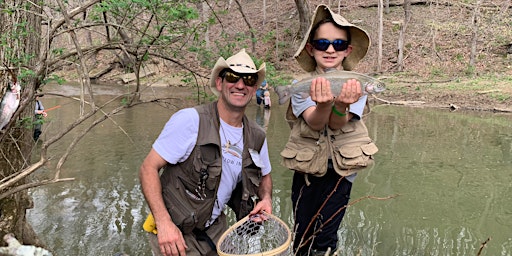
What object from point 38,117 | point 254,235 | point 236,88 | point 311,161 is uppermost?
point 236,88

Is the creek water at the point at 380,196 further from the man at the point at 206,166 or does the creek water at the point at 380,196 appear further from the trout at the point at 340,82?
the man at the point at 206,166

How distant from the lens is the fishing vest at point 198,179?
2686 mm

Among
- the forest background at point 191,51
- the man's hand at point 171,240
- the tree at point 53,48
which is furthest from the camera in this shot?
the forest background at point 191,51

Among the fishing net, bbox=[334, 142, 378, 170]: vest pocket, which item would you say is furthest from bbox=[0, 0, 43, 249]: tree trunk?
bbox=[334, 142, 378, 170]: vest pocket

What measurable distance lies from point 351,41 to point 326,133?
29.7 inches

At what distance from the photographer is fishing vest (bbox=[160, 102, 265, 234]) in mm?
2686

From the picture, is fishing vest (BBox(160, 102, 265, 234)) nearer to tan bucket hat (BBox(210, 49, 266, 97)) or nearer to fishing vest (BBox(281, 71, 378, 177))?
tan bucket hat (BBox(210, 49, 266, 97))

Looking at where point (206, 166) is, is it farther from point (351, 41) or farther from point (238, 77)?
point (351, 41)

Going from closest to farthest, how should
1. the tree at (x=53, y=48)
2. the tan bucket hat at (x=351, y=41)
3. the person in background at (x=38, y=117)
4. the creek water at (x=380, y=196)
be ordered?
the tan bucket hat at (x=351, y=41), the tree at (x=53, y=48), the person in background at (x=38, y=117), the creek water at (x=380, y=196)

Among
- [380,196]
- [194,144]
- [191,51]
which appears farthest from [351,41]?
[380,196]

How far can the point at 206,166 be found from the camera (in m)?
2.69

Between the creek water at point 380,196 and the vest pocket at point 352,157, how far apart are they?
289 millimetres

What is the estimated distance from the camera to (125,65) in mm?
4586

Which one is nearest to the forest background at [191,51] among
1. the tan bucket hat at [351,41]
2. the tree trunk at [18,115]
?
the tree trunk at [18,115]
